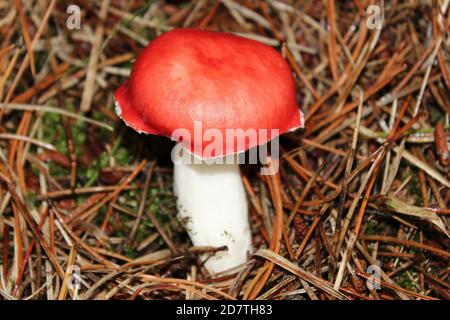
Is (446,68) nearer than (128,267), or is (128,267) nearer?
(128,267)

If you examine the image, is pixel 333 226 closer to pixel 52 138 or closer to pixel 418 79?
pixel 418 79

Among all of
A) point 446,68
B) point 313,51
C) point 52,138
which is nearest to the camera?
point 446,68

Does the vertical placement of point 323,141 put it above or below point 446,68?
below

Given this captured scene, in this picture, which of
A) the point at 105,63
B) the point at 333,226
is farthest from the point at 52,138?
the point at 333,226
